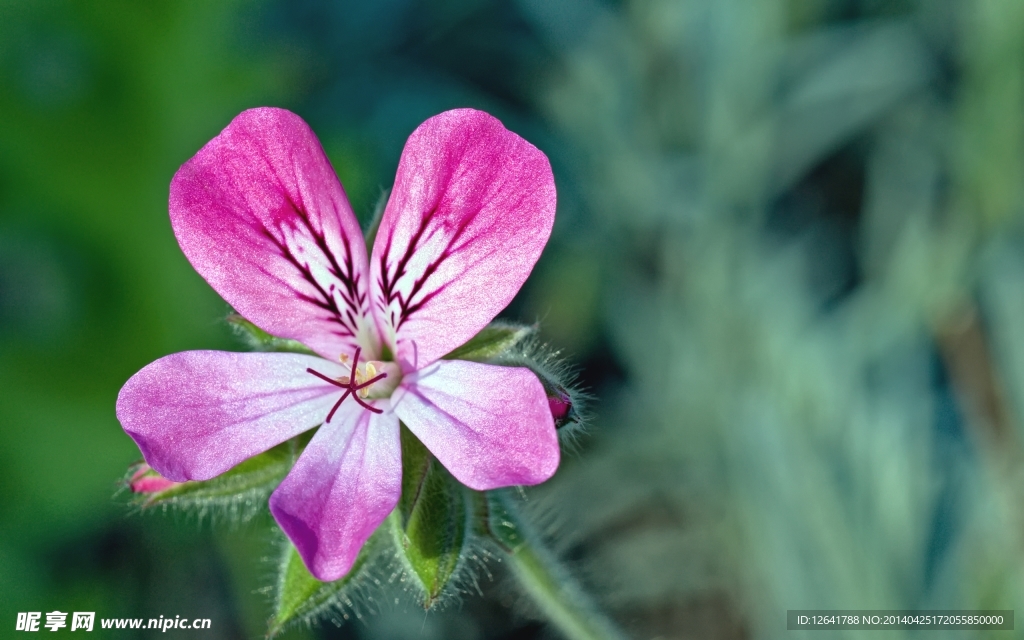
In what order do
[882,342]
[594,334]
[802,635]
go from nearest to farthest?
[802,635] < [882,342] < [594,334]

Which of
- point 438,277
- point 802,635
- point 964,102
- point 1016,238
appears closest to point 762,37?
point 964,102

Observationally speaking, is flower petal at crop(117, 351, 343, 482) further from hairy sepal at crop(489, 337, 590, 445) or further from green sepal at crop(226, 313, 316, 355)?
hairy sepal at crop(489, 337, 590, 445)

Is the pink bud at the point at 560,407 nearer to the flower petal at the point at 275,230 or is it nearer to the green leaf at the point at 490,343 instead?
the green leaf at the point at 490,343

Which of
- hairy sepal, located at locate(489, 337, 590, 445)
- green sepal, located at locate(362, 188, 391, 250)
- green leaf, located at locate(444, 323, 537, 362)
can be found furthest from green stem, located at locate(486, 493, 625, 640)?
green sepal, located at locate(362, 188, 391, 250)

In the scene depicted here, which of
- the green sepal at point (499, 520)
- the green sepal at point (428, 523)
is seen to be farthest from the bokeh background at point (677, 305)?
the green sepal at point (428, 523)

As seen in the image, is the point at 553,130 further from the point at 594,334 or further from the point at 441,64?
the point at 594,334

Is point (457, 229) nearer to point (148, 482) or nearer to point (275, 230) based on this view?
point (275, 230)
